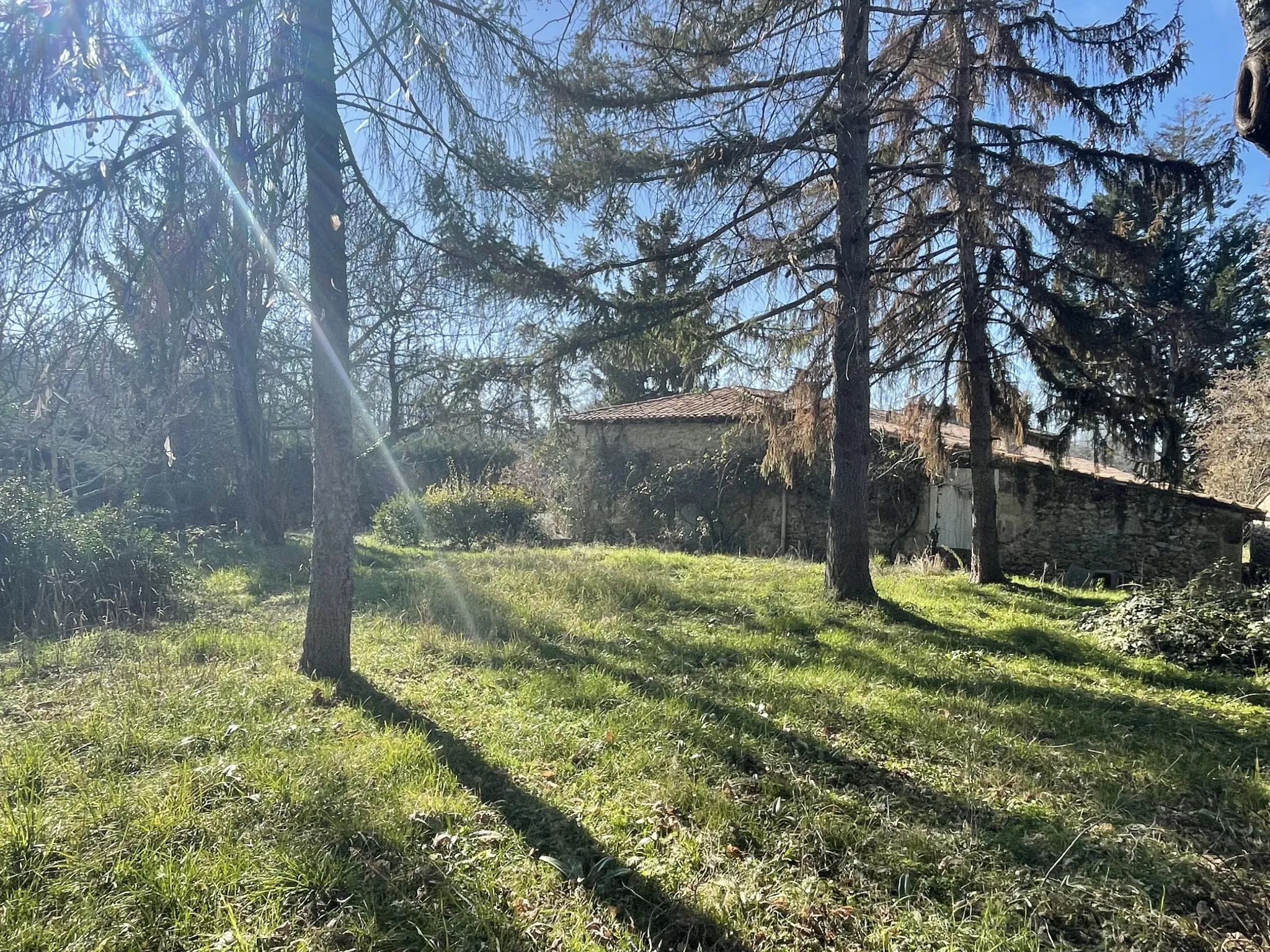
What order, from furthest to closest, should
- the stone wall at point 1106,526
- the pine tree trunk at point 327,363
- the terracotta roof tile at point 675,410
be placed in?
the terracotta roof tile at point 675,410 < the stone wall at point 1106,526 < the pine tree trunk at point 327,363

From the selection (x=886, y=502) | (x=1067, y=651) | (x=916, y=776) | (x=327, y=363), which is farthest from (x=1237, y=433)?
(x=327, y=363)

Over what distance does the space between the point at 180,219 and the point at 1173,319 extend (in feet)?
35.0

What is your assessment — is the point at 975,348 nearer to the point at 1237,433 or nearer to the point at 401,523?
the point at 1237,433

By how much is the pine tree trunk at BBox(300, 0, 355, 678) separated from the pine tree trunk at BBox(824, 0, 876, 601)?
519 cm

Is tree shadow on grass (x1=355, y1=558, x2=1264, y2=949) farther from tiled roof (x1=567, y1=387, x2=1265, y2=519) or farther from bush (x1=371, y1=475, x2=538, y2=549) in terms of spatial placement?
bush (x1=371, y1=475, x2=538, y2=549)

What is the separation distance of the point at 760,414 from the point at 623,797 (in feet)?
22.6

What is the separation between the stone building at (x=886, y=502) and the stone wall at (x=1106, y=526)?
0.02m

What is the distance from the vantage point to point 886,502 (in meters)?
14.5

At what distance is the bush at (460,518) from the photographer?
15.0 meters

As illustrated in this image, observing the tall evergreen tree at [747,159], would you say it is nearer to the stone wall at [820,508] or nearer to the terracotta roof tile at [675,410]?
the stone wall at [820,508]

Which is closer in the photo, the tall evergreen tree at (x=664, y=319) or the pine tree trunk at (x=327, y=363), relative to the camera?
the pine tree trunk at (x=327, y=363)

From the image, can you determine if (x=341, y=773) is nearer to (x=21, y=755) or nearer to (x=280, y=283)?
(x=21, y=755)

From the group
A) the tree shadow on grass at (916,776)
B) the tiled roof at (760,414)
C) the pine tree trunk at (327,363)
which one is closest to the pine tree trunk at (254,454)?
the tiled roof at (760,414)

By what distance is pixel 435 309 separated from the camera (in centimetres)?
634
